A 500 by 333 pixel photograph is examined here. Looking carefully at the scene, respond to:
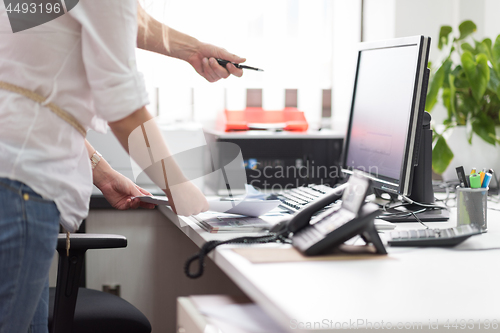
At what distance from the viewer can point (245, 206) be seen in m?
1.18

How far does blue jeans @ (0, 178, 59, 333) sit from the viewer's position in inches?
27.9

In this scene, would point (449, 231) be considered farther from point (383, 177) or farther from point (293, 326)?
point (293, 326)

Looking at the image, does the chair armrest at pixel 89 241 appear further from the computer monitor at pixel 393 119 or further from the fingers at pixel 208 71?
the computer monitor at pixel 393 119

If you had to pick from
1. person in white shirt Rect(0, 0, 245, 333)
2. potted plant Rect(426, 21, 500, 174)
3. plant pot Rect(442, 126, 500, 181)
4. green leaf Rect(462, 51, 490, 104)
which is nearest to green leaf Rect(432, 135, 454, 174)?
potted plant Rect(426, 21, 500, 174)

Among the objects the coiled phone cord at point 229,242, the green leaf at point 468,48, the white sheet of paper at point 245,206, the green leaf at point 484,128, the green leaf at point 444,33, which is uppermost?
the green leaf at point 444,33

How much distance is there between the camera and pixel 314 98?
307 centimetres

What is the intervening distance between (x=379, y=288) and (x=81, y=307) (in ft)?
2.72

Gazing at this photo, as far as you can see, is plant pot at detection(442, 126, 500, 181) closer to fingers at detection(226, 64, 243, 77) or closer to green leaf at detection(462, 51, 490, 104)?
green leaf at detection(462, 51, 490, 104)

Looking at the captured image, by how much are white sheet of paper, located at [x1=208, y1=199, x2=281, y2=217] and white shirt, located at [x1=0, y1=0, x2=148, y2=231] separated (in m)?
0.46

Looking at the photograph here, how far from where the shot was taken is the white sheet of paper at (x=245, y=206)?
3.81 feet

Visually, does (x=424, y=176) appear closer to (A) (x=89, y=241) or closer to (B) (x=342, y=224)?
(B) (x=342, y=224)

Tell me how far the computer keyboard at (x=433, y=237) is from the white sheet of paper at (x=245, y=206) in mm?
282

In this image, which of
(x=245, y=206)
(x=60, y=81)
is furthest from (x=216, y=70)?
(x=60, y=81)

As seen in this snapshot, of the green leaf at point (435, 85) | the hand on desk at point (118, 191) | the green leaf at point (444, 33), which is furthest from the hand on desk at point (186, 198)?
the green leaf at point (444, 33)
